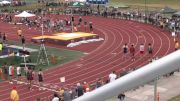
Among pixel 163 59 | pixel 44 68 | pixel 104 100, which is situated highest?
pixel 163 59

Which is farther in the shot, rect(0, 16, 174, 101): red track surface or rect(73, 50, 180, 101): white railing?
rect(0, 16, 174, 101): red track surface

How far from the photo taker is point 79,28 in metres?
44.2

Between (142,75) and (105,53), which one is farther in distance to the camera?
(105,53)

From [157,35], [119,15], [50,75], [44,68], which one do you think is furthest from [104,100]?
[119,15]

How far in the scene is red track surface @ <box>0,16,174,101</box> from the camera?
22395 millimetres

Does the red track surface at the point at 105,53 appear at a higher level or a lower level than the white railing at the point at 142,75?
lower

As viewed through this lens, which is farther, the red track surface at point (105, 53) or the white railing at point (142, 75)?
the red track surface at point (105, 53)

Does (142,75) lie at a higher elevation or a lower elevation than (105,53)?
higher

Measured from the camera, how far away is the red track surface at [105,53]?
2240 cm

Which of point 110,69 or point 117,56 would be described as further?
point 117,56

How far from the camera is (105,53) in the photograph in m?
29.7

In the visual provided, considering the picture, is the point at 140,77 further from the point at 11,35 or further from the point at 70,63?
the point at 11,35

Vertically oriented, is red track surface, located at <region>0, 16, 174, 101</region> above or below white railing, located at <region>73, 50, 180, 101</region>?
below

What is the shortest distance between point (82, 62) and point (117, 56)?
2740 millimetres
